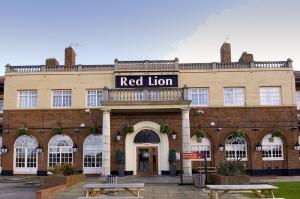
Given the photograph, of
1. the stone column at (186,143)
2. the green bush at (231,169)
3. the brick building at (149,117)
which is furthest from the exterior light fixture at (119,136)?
the green bush at (231,169)

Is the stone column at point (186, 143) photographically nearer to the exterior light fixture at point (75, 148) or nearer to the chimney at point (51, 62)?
the exterior light fixture at point (75, 148)

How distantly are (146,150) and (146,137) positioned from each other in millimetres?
922

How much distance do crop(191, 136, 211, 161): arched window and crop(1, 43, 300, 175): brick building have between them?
0.07 metres

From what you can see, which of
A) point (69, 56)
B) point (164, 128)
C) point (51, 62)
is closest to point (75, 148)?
point (164, 128)

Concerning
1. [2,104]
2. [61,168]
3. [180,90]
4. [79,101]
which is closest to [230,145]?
[180,90]

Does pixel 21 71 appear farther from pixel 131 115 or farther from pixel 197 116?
pixel 197 116

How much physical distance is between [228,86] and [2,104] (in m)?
17.7

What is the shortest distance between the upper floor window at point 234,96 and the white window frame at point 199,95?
4.59 feet

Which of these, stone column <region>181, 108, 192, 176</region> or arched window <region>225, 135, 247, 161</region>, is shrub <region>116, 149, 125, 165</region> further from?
arched window <region>225, 135, 247, 161</region>

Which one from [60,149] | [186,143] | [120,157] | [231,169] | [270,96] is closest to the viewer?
[231,169]

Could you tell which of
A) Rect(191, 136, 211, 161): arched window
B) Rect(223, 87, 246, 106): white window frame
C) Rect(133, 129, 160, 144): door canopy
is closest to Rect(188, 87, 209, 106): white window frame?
Rect(223, 87, 246, 106): white window frame

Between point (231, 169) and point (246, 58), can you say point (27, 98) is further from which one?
point (231, 169)

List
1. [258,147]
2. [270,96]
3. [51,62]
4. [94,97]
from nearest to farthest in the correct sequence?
[258,147] → [270,96] → [94,97] → [51,62]

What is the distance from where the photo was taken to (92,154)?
94.2ft
